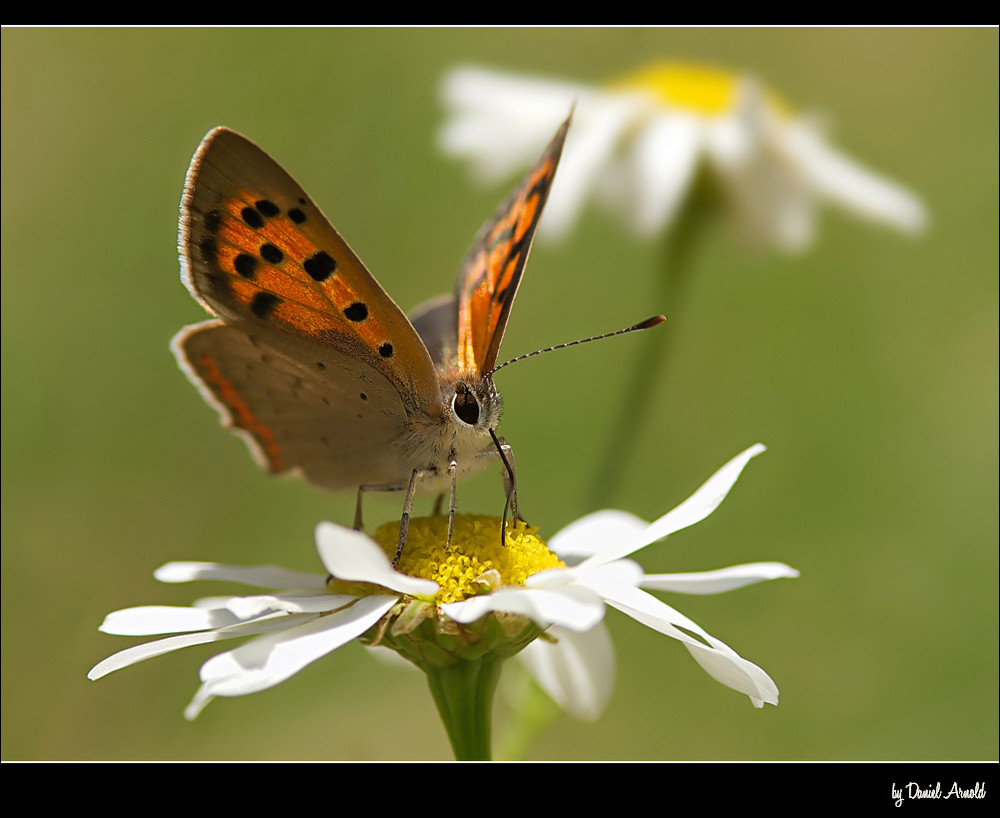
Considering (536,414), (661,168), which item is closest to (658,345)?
(661,168)

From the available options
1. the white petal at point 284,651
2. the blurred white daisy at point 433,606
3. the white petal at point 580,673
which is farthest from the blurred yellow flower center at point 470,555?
the white petal at point 580,673

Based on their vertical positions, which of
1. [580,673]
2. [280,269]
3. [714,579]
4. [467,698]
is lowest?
[580,673]

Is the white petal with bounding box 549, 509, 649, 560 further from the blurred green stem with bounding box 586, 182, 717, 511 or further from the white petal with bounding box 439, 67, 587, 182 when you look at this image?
the white petal with bounding box 439, 67, 587, 182

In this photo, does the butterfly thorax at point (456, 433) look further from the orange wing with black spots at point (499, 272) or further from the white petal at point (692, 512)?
the white petal at point (692, 512)

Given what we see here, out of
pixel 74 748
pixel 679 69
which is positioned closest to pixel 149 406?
pixel 74 748

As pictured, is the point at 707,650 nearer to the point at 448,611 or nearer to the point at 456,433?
the point at 448,611

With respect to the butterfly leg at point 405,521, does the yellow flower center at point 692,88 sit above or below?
above
